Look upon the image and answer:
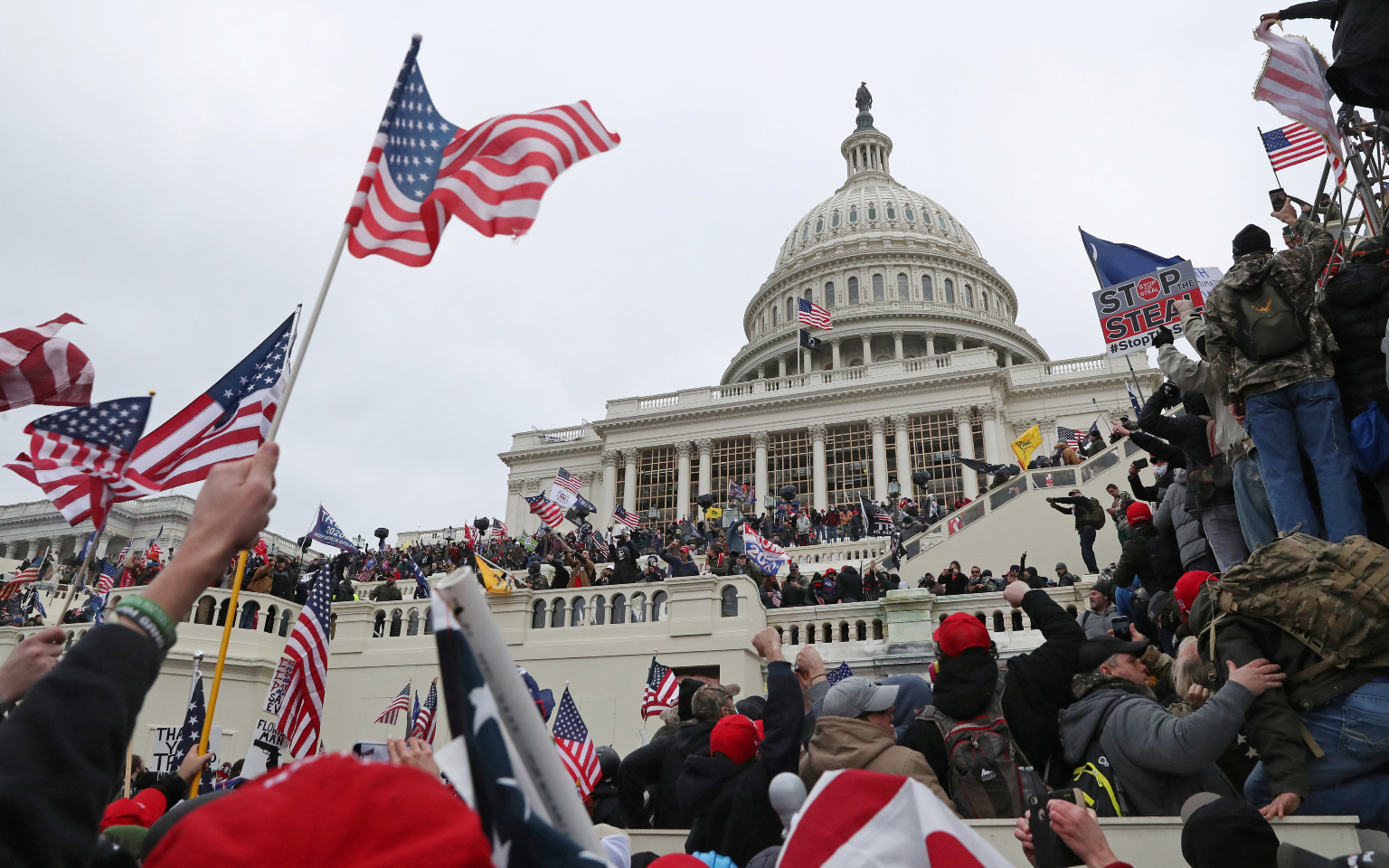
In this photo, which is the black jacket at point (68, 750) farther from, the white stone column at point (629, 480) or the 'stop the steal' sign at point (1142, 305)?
the white stone column at point (629, 480)

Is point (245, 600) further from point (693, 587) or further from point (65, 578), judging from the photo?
point (65, 578)

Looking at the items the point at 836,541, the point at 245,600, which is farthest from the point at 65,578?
the point at 836,541

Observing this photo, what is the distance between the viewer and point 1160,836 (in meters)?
3.37

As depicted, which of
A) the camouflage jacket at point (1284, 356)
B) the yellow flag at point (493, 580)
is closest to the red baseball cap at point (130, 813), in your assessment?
the camouflage jacket at point (1284, 356)

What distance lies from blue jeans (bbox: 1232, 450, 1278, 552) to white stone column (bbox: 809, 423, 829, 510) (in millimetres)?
41419

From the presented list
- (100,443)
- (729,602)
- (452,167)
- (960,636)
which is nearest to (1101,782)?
(960,636)

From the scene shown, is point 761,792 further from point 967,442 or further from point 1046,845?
point 967,442

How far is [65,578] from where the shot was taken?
103ft

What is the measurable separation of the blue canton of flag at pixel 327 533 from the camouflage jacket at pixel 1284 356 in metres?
21.0

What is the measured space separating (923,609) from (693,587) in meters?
3.26

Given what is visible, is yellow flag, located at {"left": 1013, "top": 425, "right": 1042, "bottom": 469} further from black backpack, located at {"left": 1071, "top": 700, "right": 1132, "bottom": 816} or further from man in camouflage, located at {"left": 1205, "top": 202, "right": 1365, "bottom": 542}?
black backpack, located at {"left": 1071, "top": 700, "right": 1132, "bottom": 816}

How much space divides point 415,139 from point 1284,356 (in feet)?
18.6

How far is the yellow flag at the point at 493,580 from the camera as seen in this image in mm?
15094

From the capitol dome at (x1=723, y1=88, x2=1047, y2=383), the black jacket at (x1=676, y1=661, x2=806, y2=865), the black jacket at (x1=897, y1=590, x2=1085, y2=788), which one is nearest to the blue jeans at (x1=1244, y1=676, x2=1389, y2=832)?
the black jacket at (x1=897, y1=590, x2=1085, y2=788)
